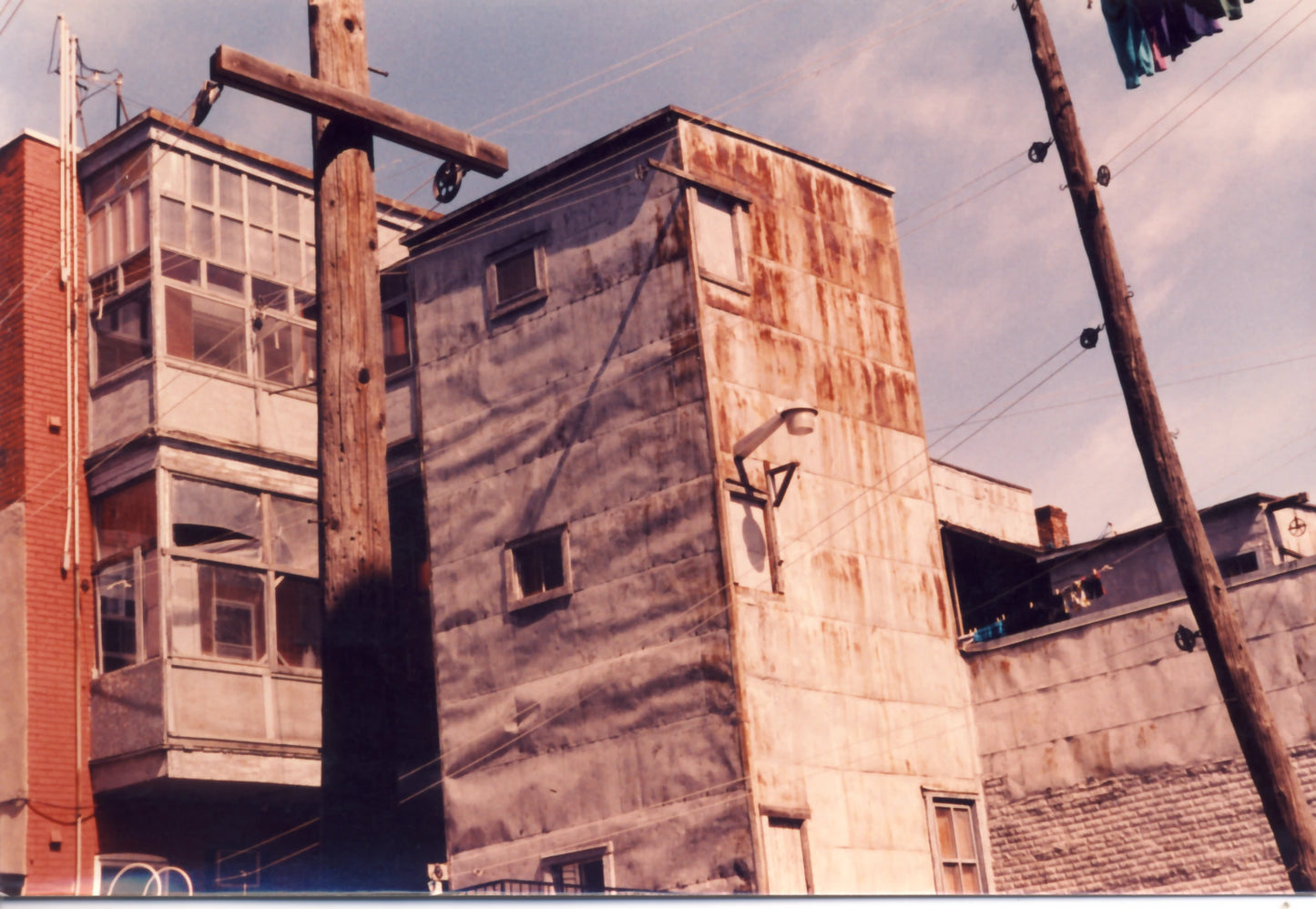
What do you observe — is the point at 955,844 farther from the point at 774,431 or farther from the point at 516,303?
the point at 516,303

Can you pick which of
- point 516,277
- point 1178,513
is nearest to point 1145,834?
point 1178,513

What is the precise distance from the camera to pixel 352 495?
887 centimetres

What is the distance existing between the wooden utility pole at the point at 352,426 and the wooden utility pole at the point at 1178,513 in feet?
17.4

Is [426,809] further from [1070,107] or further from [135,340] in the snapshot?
[1070,107]

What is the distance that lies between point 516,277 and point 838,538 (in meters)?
4.93

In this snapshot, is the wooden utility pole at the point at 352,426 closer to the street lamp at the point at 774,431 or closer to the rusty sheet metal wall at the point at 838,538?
the street lamp at the point at 774,431

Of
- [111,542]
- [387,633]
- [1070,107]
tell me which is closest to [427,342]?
[111,542]

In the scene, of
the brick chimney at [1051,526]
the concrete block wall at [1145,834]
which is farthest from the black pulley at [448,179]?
the brick chimney at [1051,526]

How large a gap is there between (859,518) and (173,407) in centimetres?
748

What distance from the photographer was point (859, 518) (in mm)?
Result: 16766

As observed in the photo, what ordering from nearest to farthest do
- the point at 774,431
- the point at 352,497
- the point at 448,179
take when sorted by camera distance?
the point at 352,497 → the point at 448,179 → the point at 774,431

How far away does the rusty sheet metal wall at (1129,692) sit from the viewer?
1591 centimetres

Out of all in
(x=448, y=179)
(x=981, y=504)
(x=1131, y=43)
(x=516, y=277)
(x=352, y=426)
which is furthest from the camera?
(x=981, y=504)

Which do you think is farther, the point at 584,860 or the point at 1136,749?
the point at 1136,749
